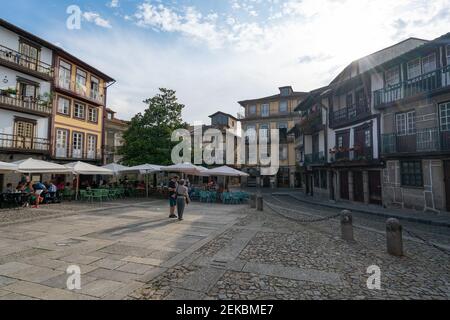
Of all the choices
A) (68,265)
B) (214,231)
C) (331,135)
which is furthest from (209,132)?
(68,265)

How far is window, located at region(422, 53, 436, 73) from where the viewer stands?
44.5ft

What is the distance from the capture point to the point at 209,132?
1688 inches

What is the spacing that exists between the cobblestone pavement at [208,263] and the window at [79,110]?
721 inches

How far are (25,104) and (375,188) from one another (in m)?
27.0

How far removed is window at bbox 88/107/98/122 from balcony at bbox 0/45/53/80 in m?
5.35

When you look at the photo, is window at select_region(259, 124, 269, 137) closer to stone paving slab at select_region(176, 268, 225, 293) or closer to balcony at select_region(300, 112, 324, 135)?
balcony at select_region(300, 112, 324, 135)

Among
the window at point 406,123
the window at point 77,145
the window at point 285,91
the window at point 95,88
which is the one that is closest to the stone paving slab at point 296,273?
the window at point 406,123

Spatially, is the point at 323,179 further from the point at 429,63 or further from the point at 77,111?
the point at 77,111

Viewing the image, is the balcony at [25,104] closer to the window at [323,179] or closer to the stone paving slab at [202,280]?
the stone paving slab at [202,280]

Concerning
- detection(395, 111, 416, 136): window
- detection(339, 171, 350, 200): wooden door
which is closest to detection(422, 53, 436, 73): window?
detection(395, 111, 416, 136): window

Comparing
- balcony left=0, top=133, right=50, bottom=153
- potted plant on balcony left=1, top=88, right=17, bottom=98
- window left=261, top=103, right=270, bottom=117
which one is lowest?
balcony left=0, top=133, right=50, bottom=153

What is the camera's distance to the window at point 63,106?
73.5 ft

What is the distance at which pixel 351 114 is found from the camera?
18844 mm
